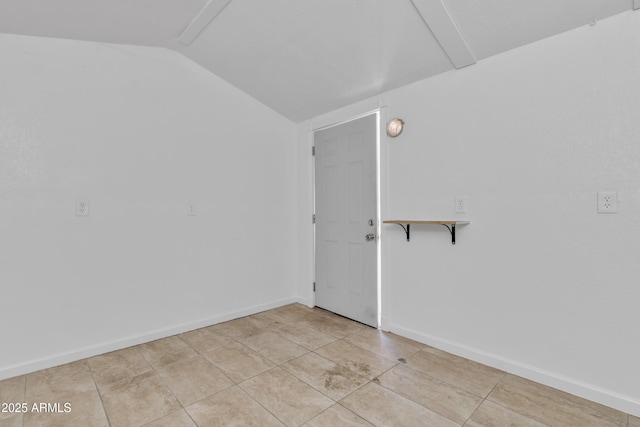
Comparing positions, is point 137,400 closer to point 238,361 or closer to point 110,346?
point 238,361

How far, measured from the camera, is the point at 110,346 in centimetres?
241

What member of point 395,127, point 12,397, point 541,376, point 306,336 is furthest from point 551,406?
point 12,397

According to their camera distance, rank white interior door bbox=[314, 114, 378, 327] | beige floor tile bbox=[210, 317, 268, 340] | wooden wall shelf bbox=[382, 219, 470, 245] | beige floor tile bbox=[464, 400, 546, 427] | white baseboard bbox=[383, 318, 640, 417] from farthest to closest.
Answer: white interior door bbox=[314, 114, 378, 327]
beige floor tile bbox=[210, 317, 268, 340]
wooden wall shelf bbox=[382, 219, 470, 245]
white baseboard bbox=[383, 318, 640, 417]
beige floor tile bbox=[464, 400, 546, 427]

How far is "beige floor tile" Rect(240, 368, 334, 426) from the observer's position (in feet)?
5.44

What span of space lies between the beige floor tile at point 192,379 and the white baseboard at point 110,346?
544 millimetres

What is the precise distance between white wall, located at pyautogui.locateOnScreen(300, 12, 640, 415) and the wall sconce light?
66 millimetres

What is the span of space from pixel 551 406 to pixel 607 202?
121 centimetres

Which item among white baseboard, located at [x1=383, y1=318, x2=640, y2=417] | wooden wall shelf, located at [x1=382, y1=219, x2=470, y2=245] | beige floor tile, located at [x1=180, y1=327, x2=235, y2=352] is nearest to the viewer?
white baseboard, located at [x1=383, y1=318, x2=640, y2=417]

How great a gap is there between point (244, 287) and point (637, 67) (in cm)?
342

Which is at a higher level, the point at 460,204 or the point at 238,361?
the point at 460,204

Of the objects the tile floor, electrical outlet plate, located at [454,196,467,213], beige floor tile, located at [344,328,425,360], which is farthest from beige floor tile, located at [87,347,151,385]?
electrical outlet plate, located at [454,196,467,213]

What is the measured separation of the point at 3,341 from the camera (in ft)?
6.69

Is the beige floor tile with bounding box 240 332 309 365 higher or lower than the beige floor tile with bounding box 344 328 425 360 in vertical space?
lower

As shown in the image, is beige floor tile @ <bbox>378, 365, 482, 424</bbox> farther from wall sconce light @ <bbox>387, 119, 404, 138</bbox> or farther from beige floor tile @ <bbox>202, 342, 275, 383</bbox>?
wall sconce light @ <bbox>387, 119, 404, 138</bbox>
